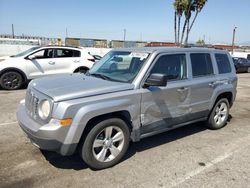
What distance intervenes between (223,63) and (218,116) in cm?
118

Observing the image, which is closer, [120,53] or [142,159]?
[142,159]

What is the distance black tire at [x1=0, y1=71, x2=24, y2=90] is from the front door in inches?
275

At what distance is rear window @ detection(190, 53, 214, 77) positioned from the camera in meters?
4.75

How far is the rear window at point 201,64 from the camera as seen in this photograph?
475 centimetres

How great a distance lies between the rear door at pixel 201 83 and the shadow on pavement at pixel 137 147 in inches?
21.0

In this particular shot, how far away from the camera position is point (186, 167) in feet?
12.3

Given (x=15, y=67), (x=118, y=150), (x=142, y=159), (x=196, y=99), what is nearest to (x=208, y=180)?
(x=142, y=159)

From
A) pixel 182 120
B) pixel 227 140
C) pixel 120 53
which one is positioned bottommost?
pixel 227 140

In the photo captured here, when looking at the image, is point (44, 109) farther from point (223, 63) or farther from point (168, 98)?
point (223, 63)

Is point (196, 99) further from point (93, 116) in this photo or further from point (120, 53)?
point (93, 116)

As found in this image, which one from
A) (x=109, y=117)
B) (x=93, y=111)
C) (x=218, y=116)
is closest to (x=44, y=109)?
(x=93, y=111)

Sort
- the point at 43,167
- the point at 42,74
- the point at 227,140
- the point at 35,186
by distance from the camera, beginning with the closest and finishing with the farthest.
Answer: the point at 35,186
the point at 43,167
the point at 227,140
the point at 42,74

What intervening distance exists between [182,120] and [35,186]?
271 centimetres

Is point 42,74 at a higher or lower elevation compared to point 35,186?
higher
